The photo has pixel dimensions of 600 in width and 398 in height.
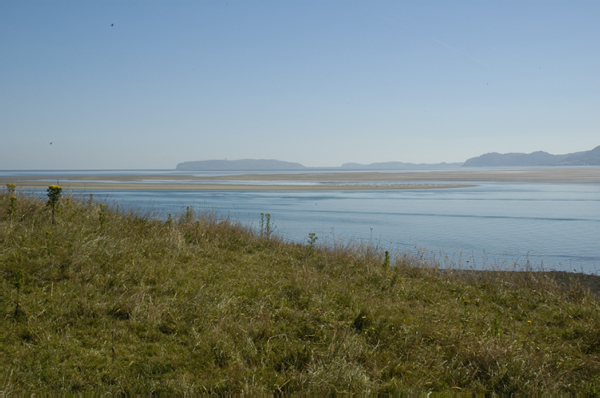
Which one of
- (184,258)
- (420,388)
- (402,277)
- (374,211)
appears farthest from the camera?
(374,211)

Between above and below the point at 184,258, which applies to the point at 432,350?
below

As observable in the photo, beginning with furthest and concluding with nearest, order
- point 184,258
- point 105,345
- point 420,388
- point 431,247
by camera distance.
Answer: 1. point 431,247
2. point 184,258
3. point 105,345
4. point 420,388

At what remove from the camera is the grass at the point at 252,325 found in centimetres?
507

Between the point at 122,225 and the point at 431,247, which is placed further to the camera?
the point at 431,247

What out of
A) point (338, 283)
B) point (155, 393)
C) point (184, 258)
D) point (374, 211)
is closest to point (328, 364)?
point (155, 393)

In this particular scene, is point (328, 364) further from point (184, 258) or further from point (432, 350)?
point (184, 258)

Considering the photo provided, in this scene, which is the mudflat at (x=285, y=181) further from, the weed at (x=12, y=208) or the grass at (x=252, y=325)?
the grass at (x=252, y=325)

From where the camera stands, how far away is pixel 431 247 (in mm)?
18484

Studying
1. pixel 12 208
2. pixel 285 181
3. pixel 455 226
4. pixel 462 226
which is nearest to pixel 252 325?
pixel 12 208

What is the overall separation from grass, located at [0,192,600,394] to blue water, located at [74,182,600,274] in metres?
3.85

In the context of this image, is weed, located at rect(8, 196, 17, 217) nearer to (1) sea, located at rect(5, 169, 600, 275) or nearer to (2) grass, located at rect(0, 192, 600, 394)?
(2) grass, located at rect(0, 192, 600, 394)

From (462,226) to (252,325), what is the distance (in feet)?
68.1

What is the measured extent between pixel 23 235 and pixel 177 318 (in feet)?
13.8

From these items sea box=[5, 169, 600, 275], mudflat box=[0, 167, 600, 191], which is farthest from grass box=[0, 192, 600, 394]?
mudflat box=[0, 167, 600, 191]
